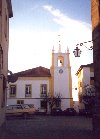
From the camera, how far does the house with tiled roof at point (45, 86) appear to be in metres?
53.1

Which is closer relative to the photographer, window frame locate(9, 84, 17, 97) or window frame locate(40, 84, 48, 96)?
window frame locate(9, 84, 17, 97)

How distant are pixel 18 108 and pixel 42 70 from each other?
20.9 m

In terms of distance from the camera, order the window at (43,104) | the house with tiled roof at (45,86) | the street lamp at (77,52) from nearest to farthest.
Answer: the street lamp at (77,52) → the window at (43,104) → the house with tiled roof at (45,86)

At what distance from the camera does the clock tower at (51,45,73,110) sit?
53.3 meters

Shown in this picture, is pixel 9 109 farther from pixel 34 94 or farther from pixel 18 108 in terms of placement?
pixel 34 94

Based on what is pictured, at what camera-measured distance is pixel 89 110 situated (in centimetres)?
4528

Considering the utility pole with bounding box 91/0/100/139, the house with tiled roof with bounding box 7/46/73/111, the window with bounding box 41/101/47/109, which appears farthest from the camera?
the house with tiled roof with bounding box 7/46/73/111

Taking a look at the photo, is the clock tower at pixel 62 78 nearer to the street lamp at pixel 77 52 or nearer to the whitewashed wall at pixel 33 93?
the whitewashed wall at pixel 33 93

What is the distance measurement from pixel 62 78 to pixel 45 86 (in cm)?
333

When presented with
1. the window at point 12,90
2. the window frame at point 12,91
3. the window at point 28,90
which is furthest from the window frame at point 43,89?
the window at point 12,90

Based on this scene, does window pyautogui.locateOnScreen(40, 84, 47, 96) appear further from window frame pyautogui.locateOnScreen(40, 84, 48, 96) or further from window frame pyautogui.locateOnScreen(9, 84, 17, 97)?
window frame pyautogui.locateOnScreen(9, 84, 17, 97)

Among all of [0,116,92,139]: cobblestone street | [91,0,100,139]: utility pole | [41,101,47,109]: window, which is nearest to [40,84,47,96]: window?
[41,101,47,109]: window

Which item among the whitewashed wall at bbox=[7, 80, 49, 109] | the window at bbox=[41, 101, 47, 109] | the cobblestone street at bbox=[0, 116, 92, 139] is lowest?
the cobblestone street at bbox=[0, 116, 92, 139]

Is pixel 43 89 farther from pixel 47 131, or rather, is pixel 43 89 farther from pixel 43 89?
pixel 47 131
